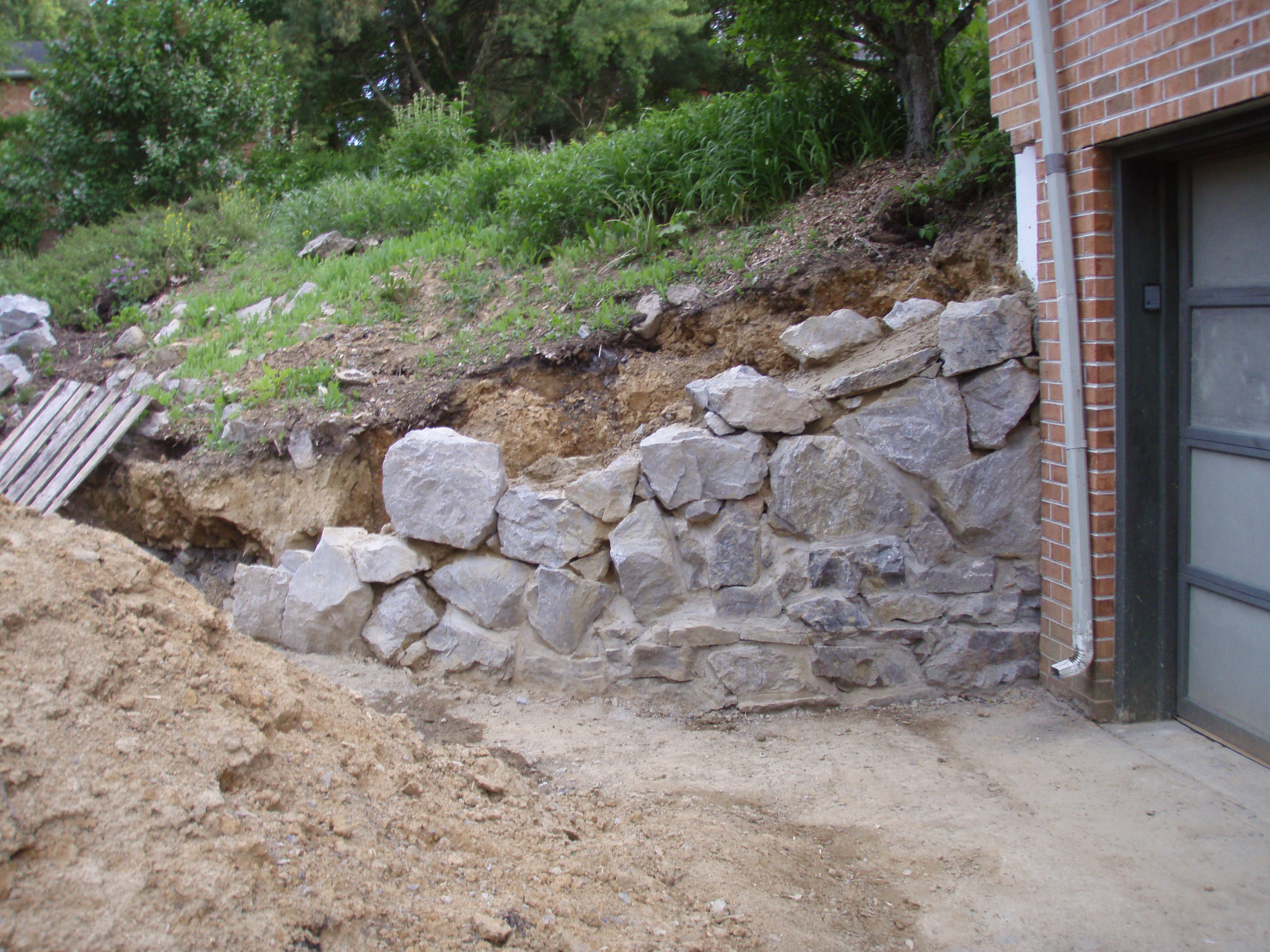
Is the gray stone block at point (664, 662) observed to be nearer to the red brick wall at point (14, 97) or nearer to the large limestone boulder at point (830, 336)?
the large limestone boulder at point (830, 336)

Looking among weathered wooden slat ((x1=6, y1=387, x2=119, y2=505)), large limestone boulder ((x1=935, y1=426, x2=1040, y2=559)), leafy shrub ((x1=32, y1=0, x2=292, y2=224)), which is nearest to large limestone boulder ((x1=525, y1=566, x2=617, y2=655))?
large limestone boulder ((x1=935, y1=426, x2=1040, y2=559))

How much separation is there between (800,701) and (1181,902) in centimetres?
159

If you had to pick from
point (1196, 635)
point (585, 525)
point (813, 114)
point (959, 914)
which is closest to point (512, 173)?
point (813, 114)

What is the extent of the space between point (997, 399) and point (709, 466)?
1.25 m

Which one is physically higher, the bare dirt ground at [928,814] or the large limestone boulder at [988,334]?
the large limestone boulder at [988,334]

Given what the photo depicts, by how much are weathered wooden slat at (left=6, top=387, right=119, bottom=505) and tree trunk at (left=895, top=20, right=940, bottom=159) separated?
523cm

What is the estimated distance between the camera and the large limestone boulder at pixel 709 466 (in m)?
3.86

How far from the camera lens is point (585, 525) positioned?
3.97 meters

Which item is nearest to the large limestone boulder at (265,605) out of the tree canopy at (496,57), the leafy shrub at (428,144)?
the leafy shrub at (428,144)

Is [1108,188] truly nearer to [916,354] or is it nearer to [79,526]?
[916,354]

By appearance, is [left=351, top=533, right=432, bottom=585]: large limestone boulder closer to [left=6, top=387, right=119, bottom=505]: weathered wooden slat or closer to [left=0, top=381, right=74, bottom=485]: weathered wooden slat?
[left=6, top=387, right=119, bottom=505]: weathered wooden slat

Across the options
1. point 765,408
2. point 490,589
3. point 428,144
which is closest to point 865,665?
point 765,408

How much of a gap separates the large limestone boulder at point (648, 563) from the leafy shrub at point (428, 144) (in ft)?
20.4

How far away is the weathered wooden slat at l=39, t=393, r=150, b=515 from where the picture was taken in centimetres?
526
